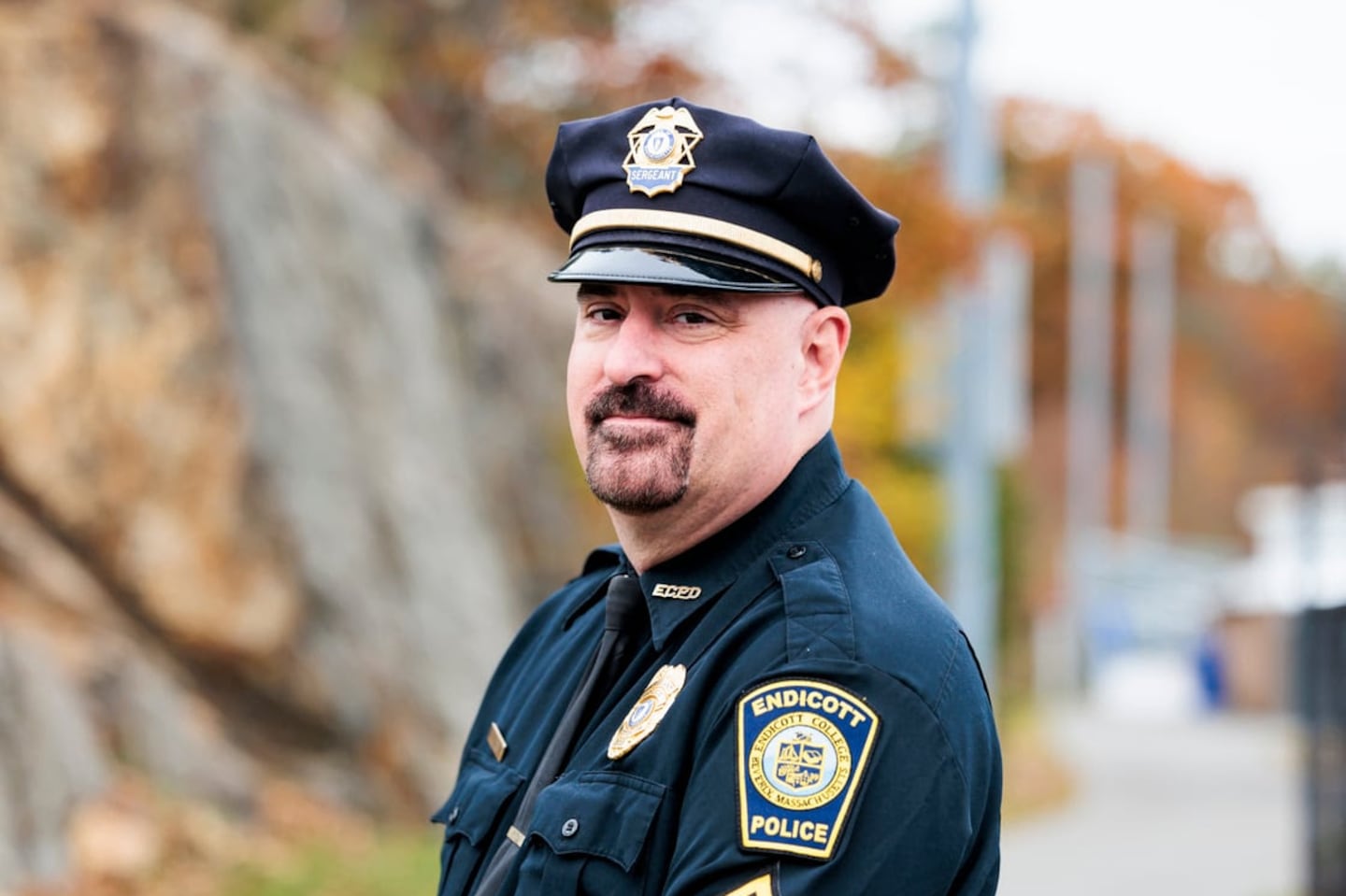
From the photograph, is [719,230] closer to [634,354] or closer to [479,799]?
[634,354]

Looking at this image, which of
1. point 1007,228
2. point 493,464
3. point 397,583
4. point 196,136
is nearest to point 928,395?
point 1007,228

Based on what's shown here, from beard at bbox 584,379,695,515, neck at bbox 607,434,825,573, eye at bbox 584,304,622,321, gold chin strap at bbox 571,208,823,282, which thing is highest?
gold chin strap at bbox 571,208,823,282

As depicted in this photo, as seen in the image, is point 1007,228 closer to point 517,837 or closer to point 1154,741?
point 517,837

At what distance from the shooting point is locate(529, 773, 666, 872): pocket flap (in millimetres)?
2092

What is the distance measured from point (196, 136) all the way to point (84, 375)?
4.65 feet

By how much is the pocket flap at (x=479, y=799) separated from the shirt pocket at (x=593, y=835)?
230mm

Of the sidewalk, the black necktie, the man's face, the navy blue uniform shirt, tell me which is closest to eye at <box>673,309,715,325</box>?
the man's face

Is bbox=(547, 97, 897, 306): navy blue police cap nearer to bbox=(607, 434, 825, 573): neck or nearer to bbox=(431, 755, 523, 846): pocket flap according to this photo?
bbox=(607, 434, 825, 573): neck

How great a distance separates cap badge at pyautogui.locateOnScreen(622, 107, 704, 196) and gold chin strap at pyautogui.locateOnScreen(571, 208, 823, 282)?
0.12 feet

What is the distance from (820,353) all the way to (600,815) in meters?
0.68

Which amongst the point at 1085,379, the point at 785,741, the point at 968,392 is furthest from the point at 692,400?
the point at 1085,379

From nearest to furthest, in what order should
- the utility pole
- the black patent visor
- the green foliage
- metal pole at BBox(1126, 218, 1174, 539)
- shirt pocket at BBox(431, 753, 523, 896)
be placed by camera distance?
1. the black patent visor
2. shirt pocket at BBox(431, 753, 523, 896)
3. the green foliage
4. the utility pole
5. metal pole at BBox(1126, 218, 1174, 539)

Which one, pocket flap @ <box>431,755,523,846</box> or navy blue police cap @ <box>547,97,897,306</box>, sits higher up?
navy blue police cap @ <box>547,97,897,306</box>

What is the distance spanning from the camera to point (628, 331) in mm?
2303
